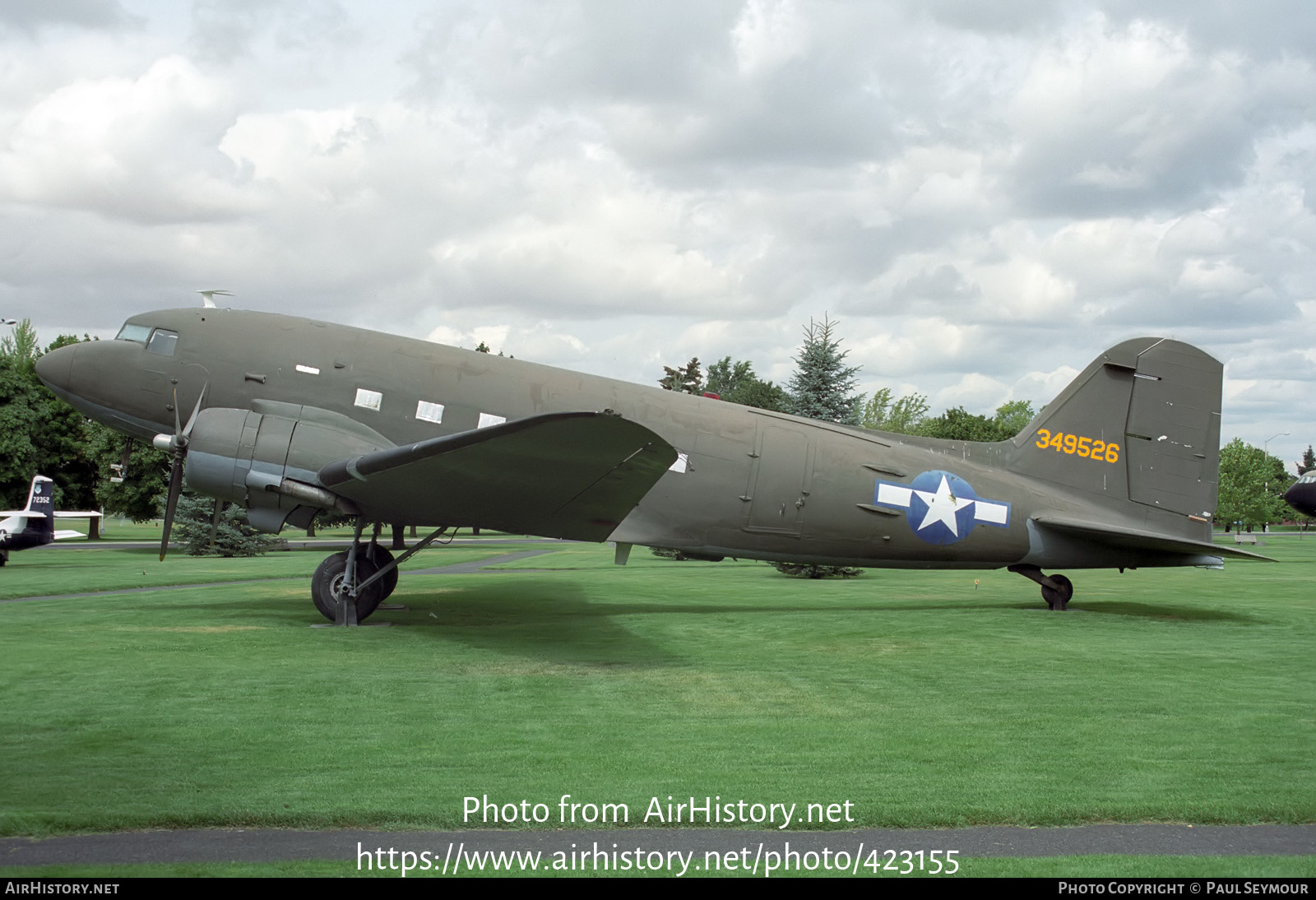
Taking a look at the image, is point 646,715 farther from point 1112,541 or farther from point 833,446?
point 1112,541

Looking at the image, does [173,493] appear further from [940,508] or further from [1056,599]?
[1056,599]

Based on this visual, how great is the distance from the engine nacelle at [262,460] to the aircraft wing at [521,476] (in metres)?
0.40

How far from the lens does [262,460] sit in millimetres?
12594

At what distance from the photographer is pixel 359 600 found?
1368cm

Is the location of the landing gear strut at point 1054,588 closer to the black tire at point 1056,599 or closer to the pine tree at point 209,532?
the black tire at point 1056,599

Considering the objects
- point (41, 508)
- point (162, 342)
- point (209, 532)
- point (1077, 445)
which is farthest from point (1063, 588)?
point (209, 532)

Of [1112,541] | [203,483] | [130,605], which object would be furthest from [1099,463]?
[130,605]

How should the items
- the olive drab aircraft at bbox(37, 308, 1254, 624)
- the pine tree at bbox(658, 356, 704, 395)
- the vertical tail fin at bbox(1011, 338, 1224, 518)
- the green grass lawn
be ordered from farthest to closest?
the pine tree at bbox(658, 356, 704, 395) → the vertical tail fin at bbox(1011, 338, 1224, 518) → the olive drab aircraft at bbox(37, 308, 1254, 624) → the green grass lawn

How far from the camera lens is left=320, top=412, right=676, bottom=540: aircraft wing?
33.1 feet

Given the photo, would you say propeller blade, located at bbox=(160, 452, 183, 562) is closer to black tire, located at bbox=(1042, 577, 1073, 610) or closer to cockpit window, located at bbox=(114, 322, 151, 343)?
Result: cockpit window, located at bbox=(114, 322, 151, 343)

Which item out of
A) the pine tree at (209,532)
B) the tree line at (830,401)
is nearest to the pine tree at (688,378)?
the tree line at (830,401)

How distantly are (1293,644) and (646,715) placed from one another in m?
9.34

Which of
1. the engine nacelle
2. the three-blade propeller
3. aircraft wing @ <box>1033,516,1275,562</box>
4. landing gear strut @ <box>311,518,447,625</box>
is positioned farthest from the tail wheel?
the three-blade propeller

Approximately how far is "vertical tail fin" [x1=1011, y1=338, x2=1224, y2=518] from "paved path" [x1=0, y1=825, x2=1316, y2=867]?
1151cm
